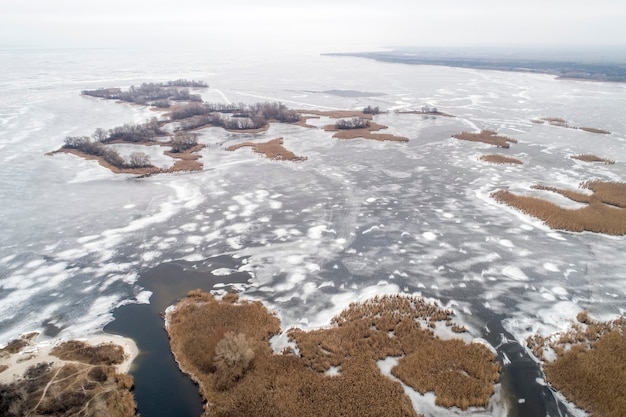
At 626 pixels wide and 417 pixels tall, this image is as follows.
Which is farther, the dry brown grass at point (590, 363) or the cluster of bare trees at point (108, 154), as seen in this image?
the cluster of bare trees at point (108, 154)

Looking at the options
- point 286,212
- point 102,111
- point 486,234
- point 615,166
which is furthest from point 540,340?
point 102,111

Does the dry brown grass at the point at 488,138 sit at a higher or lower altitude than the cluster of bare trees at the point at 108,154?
higher

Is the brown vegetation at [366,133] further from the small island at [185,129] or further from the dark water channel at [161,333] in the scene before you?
the dark water channel at [161,333]

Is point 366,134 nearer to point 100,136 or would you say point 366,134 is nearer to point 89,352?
point 100,136

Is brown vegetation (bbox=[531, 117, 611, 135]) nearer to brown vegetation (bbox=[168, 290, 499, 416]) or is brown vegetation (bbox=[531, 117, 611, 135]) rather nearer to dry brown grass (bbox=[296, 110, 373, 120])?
dry brown grass (bbox=[296, 110, 373, 120])

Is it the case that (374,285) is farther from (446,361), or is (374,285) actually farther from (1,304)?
(1,304)

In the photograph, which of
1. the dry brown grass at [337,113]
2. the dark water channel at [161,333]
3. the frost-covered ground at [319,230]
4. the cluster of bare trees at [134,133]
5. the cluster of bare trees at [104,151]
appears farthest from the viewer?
the dry brown grass at [337,113]

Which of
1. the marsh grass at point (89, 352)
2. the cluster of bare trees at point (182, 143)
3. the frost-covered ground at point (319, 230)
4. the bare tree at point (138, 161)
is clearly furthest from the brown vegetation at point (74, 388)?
the cluster of bare trees at point (182, 143)

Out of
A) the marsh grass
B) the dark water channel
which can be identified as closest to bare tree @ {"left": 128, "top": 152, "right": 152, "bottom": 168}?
the dark water channel

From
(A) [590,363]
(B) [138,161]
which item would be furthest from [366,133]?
(A) [590,363]
